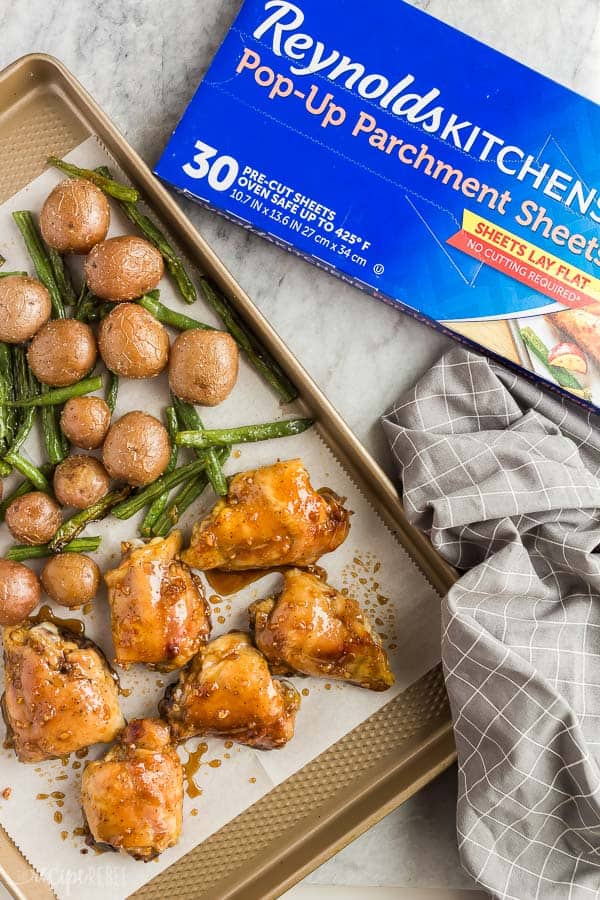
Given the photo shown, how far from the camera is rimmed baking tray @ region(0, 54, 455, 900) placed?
2.83 meters

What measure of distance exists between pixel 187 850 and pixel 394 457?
165cm

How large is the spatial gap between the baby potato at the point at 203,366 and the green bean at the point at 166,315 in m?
0.08

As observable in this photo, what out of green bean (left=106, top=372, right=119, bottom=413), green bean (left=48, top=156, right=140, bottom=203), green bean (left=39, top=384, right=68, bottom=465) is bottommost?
green bean (left=39, top=384, right=68, bottom=465)

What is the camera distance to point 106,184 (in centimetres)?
288

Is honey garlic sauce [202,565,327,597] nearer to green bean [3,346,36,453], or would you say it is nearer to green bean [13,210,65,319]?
green bean [3,346,36,453]

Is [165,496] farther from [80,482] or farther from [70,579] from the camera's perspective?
[70,579]

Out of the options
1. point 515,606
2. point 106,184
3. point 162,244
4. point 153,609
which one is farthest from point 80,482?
point 515,606

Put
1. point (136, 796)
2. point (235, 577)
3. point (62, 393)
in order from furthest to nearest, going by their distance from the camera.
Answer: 1. point (235, 577)
2. point (62, 393)
3. point (136, 796)

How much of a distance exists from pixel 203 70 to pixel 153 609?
2049 millimetres

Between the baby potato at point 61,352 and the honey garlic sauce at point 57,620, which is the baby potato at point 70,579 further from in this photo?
the baby potato at point 61,352

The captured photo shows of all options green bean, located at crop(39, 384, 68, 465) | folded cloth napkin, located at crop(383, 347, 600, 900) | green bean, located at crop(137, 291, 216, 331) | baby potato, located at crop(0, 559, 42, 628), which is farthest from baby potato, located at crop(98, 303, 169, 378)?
folded cloth napkin, located at crop(383, 347, 600, 900)

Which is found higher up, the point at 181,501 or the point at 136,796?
the point at 181,501

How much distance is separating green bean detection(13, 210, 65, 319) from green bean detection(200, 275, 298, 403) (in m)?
0.53

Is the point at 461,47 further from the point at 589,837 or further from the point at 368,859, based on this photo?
the point at 368,859
